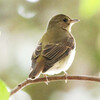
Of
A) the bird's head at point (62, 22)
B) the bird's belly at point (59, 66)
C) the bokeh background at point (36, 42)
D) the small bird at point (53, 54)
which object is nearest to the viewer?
the small bird at point (53, 54)

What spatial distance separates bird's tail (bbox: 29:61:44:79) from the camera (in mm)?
3392

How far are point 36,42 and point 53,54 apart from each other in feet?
10.1

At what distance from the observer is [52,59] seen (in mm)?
4113

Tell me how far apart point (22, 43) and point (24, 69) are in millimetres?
848

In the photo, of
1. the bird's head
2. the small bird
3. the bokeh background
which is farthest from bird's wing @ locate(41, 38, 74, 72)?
the bokeh background

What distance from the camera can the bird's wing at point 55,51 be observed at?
4.06 m

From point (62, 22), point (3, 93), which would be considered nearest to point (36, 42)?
point (62, 22)

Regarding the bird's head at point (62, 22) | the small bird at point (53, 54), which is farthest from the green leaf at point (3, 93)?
the bird's head at point (62, 22)

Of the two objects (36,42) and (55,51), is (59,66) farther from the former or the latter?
(36,42)

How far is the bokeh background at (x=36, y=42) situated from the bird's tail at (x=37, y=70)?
7.73 feet

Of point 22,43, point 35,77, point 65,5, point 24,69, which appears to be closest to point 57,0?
point 65,5

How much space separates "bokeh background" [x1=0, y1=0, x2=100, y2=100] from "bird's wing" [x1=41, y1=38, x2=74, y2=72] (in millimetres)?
1530

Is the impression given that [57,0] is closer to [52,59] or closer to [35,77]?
[52,59]

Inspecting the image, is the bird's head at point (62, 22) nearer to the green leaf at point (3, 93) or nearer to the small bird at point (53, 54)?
the small bird at point (53, 54)
